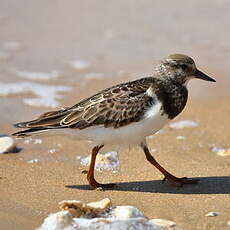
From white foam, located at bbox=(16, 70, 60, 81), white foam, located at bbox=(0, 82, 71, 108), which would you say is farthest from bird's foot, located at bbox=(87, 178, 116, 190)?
white foam, located at bbox=(16, 70, 60, 81)

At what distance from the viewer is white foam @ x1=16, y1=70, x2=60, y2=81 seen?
793 centimetres

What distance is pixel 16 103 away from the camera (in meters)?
7.08

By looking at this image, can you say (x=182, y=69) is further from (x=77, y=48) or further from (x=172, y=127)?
(x=77, y=48)

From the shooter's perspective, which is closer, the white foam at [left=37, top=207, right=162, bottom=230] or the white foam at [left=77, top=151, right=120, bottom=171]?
the white foam at [left=37, top=207, right=162, bottom=230]

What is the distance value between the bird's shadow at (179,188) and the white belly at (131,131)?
0.37 m

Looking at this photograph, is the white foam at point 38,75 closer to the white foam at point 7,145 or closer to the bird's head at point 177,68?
the white foam at point 7,145

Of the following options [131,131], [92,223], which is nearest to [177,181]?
[131,131]

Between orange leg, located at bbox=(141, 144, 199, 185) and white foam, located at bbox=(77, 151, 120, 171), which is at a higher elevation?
white foam, located at bbox=(77, 151, 120, 171)

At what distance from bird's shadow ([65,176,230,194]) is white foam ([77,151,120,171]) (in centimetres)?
39

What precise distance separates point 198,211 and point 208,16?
234 inches

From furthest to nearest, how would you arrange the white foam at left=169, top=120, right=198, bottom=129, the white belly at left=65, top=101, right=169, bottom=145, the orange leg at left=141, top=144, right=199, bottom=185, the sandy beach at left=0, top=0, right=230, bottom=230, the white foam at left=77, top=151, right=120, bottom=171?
the white foam at left=169, top=120, right=198, bottom=129 < the white foam at left=77, top=151, right=120, bottom=171 < the orange leg at left=141, top=144, right=199, bottom=185 < the white belly at left=65, top=101, right=169, bottom=145 < the sandy beach at left=0, top=0, right=230, bottom=230

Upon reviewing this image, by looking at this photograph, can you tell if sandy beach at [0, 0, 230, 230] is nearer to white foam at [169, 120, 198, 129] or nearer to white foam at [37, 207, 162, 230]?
white foam at [169, 120, 198, 129]

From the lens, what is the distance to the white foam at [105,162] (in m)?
5.51

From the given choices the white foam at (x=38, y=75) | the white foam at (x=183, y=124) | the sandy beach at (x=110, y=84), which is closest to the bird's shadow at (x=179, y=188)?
the sandy beach at (x=110, y=84)
